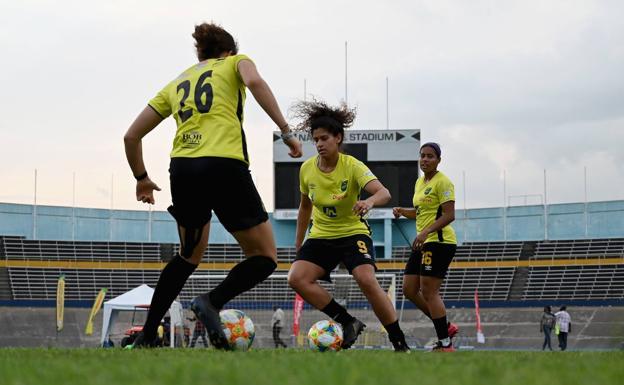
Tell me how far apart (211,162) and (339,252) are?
216 centimetres

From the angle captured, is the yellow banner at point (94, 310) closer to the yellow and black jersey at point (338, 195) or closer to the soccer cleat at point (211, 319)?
the yellow and black jersey at point (338, 195)

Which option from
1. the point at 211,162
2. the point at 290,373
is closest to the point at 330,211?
the point at 211,162

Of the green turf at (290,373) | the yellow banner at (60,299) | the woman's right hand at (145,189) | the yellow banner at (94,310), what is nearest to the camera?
the green turf at (290,373)

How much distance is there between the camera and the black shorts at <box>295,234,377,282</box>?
25.0 feet

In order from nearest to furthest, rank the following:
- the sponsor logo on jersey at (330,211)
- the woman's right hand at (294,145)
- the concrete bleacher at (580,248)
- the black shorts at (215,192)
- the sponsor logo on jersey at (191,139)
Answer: the black shorts at (215,192) → the sponsor logo on jersey at (191,139) → the woman's right hand at (294,145) → the sponsor logo on jersey at (330,211) → the concrete bleacher at (580,248)

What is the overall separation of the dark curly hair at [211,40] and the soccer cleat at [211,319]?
5.55ft

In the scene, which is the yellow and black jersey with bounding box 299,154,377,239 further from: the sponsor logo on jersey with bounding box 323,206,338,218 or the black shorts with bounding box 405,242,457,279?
the black shorts with bounding box 405,242,457,279

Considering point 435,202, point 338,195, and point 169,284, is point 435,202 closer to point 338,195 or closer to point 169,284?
point 338,195

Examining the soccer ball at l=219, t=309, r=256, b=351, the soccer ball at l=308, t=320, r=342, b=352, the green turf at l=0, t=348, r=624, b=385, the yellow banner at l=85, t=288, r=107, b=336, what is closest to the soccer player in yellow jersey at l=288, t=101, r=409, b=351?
the soccer ball at l=308, t=320, r=342, b=352

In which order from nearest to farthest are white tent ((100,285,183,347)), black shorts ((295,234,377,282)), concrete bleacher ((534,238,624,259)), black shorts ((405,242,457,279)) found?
black shorts ((295,234,377,282))
black shorts ((405,242,457,279))
white tent ((100,285,183,347))
concrete bleacher ((534,238,624,259))

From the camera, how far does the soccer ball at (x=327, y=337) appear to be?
7.94 m

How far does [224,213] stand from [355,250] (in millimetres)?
1902

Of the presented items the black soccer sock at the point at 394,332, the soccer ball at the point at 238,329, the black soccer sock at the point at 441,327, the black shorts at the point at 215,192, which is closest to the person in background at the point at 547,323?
the black soccer sock at the point at 441,327

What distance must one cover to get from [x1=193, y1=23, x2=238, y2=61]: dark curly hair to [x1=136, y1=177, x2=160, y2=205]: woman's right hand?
95 cm
